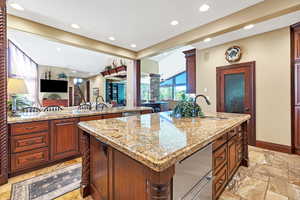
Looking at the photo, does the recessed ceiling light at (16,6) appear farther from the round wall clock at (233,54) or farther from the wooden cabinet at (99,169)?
the round wall clock at (233,54)

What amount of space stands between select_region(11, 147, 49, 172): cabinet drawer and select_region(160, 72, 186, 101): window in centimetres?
802

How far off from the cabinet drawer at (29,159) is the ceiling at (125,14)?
243cm

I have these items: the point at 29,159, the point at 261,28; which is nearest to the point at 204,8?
the point at 261,28

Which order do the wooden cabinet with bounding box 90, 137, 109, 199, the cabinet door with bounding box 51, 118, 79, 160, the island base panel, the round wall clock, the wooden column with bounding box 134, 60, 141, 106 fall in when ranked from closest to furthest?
the island base panel < the wooden cabinet with bounding box 90, 137, 109, 199 < the cabinet door with bounding box 51, 118, 79, 160 < the round wall clock < the wooden column with bounding box 134, 60, 141, 106

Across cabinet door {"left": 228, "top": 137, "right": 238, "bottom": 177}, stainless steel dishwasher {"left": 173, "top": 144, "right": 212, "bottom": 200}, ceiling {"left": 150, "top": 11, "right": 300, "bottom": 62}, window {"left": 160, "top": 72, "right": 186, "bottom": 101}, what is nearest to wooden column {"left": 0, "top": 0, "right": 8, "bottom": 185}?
stainless steel dishwasher {"left": 173, "top": 144, "right": 212, "bottom": 200}

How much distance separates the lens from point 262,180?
2.20m

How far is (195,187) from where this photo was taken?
1233 millimetres

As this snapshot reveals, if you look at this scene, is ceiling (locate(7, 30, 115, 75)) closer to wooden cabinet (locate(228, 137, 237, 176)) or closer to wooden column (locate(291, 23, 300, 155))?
wooden cabinet (locate(228, 137, 237, 176))

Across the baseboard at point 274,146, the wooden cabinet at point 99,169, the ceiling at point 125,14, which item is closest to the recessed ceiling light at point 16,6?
the ceiling at point 125,14

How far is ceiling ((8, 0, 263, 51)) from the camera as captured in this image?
7.91 ft

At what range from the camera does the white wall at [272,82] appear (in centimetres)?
325

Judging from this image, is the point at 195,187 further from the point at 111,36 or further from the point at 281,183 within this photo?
the point at 111,36

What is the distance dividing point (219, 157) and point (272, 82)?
296 centimetres

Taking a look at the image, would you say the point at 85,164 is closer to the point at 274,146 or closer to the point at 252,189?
the point at 252,189
